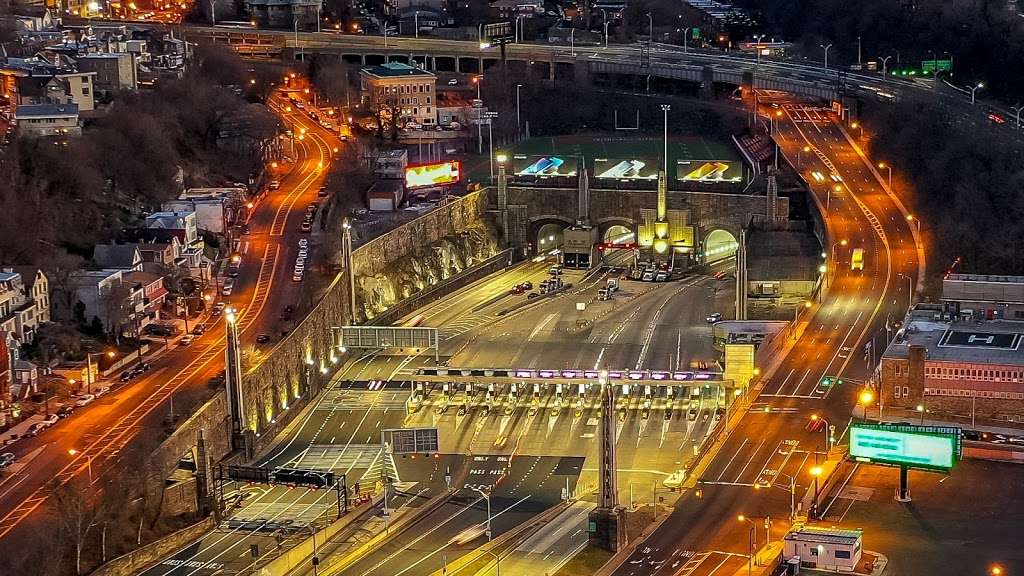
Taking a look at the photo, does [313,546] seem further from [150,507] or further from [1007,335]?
[1007,335]

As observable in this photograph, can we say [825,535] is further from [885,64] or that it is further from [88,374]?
[885,64]

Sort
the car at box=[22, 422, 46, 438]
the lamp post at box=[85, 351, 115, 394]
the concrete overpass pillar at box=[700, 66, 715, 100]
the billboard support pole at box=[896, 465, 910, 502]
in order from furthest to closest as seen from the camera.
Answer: the concrete overpass pillar at box=[700, 66, 715, 100] < the lamp post at box=[85, 351, 115, 394] < the car at box=[22, 422, 46, 438] < the billboard support pole at box=[896, 465, 910, 502]

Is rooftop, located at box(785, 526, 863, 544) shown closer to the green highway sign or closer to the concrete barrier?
the concrete barrier

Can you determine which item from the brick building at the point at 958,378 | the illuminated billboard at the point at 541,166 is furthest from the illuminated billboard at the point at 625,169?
the brick building at the point at 958,378

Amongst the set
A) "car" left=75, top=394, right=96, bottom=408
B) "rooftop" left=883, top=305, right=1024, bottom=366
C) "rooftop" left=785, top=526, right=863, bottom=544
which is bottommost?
"car" left=75, top=394, right=96, bottom=408

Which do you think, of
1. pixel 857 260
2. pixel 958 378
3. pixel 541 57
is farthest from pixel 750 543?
pixel 541 57

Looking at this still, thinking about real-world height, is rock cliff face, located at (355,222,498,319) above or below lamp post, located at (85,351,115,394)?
below

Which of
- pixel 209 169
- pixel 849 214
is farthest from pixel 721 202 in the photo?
pixel 209 169

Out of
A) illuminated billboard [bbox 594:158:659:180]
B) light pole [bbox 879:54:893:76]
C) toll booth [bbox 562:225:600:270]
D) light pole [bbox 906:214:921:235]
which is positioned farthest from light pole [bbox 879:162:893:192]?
light pole [bbox 879:54:893:76]
